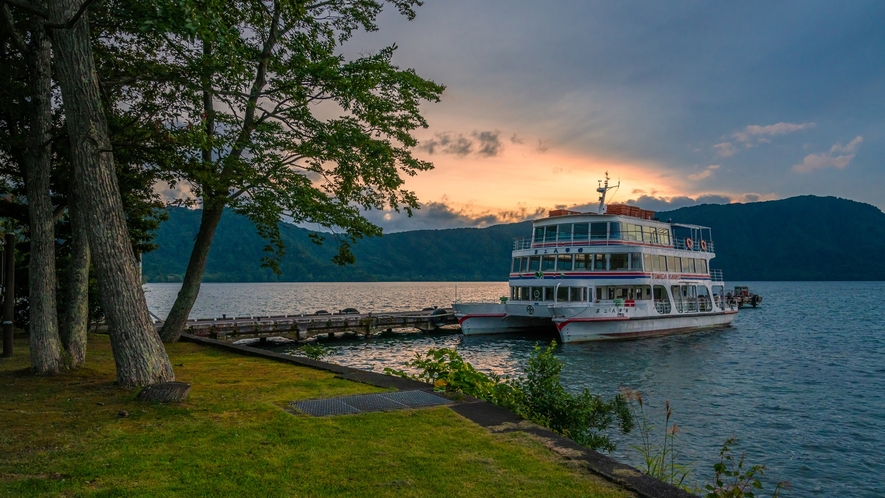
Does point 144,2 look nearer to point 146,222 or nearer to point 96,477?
point 96,477

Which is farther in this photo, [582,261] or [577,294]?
[582,261]

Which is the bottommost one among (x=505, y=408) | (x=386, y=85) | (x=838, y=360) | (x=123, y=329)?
(x=838, y=360)

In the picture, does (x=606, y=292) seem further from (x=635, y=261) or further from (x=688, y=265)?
(x=688, y=265)

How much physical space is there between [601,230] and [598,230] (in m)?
0.19

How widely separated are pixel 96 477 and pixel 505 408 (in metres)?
5.60

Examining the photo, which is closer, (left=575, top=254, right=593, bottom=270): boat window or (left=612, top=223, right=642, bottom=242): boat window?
(left=612, top=223, right=642, bottom=242): boat window

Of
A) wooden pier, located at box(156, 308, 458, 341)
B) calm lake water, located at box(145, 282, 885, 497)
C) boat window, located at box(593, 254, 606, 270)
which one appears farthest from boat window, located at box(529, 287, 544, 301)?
wooden pier, located at box(156, 308, 458, 341)

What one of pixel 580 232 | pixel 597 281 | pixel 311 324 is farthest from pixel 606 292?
pixel 311 324

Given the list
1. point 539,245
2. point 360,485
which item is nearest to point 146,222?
point 360,485

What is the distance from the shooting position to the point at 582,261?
36.2 m

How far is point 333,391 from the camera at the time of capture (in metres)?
9.92

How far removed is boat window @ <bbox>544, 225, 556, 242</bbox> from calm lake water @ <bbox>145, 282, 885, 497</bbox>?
689 cm

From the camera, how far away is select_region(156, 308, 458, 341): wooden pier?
34312mm

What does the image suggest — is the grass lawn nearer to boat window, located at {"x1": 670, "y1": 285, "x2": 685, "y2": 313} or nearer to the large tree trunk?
the large tree trunk
